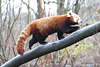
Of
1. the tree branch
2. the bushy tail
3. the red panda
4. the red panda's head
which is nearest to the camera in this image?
the tree branch

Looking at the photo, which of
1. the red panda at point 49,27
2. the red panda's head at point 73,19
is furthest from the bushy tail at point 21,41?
the red panda's head at point 73,19

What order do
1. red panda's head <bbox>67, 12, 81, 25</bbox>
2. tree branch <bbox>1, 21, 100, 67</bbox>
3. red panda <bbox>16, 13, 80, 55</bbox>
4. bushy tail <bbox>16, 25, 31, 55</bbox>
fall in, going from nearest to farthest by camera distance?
1. tree branch <bbox>1, 21, 100, 67</bbox>
2. bushy tail <bbox>16, 25, 31, 55</bbox>
3. red panda <bbox>16, 13, 80, 55</bbox>
4. red panda's head <bbox>67, 12, 81, 25</bbox>

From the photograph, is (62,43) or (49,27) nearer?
(62,43)

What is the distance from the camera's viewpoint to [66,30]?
3.23 metres

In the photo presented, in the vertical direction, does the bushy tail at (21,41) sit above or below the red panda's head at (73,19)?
below

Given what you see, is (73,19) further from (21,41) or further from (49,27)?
(21,41)

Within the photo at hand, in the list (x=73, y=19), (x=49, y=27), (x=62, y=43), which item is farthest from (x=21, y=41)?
(x=73, y=19)

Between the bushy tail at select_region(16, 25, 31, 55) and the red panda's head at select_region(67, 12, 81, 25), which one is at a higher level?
the red panda's head at select_region(67, 12, 81, 25)

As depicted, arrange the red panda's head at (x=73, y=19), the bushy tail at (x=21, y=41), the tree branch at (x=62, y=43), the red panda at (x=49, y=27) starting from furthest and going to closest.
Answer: the red panda's head at (x=73, y=19) → the red panda at (x=49, y=27) → the bushy tail at (x=21, y=41) → the tree branch at (x=62, y=43)

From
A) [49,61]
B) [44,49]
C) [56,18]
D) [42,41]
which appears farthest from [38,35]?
[49,61]

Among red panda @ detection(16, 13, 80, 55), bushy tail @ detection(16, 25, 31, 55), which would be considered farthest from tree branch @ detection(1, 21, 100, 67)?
red panda @ detection(16, 13, 80, 55)

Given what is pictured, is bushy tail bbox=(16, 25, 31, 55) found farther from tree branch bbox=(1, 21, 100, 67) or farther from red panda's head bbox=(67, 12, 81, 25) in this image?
red panda's head bbox=(67, 12, 81, 25)

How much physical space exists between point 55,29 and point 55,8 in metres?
3.19

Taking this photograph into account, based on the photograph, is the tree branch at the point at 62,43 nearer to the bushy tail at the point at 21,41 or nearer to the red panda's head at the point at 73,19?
the bushy tail at the point at 21,41
